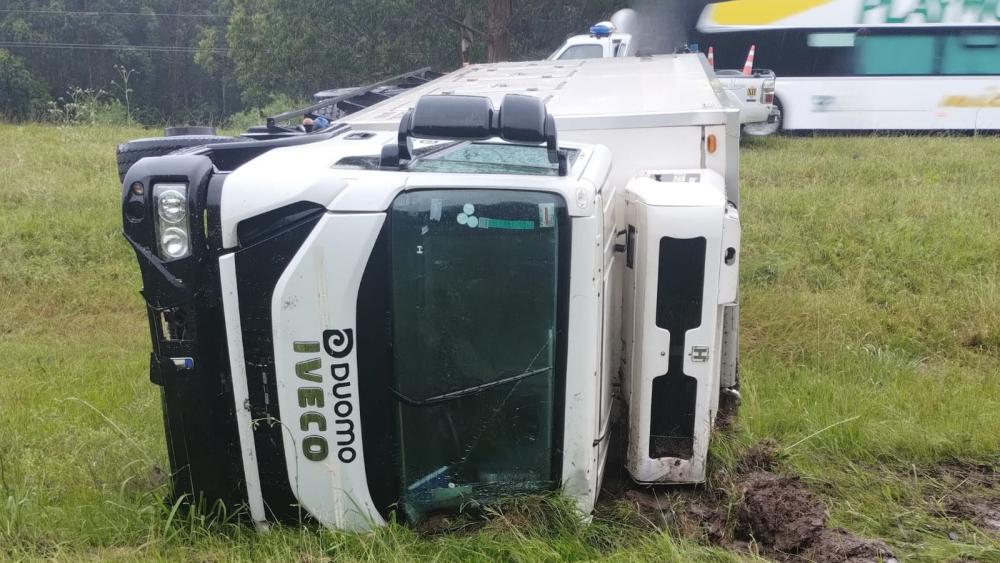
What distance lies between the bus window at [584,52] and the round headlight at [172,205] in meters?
12.2

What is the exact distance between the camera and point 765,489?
3.42 m

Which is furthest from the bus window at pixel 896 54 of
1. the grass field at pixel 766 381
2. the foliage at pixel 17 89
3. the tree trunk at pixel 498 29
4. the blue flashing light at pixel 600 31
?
the foliage at pixel 17 89

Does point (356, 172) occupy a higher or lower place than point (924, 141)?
higher

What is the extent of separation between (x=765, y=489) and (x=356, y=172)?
1.94 m

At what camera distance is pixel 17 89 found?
34344mm

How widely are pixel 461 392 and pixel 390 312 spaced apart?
34 centimetres

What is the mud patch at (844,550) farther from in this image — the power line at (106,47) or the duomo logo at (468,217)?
the power line at (106,47)

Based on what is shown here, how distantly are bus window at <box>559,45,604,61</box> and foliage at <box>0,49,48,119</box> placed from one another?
2614cm

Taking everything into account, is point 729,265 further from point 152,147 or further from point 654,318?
point 152,147

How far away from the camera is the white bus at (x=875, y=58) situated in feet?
54.7

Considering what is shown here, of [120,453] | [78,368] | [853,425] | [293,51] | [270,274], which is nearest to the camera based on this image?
[270,274]

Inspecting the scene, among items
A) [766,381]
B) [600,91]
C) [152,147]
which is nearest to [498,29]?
[600,91]

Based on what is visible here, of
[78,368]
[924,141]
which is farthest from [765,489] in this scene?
[924,141]

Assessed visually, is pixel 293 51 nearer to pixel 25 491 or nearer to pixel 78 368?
pixel 78 368
